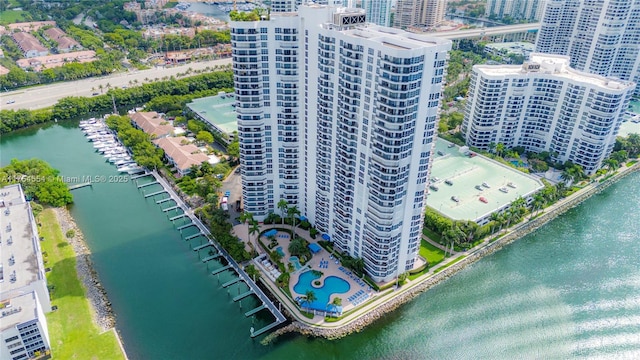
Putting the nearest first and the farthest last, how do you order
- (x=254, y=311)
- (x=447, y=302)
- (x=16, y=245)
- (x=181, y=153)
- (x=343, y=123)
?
(x=343, y=123)
(x=254, y=311)
(x=16, y=245)
(x=447, y=302)
(x=181, y=153)

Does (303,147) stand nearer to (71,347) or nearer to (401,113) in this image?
(401,113)

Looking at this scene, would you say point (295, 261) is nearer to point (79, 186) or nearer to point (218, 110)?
point (79, 186)

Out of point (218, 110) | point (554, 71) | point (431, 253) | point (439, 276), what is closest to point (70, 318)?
point (439, 276)

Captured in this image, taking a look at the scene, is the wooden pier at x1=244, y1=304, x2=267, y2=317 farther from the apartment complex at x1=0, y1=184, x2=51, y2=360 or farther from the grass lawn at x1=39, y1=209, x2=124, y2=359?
the apartment complex at x1=0, y1=184, x2=51, y2=360

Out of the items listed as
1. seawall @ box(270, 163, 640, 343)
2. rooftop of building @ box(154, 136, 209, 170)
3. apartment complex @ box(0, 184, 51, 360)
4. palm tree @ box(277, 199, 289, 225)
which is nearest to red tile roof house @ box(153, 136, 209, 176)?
rooftop of building @ box(154, 136, 209, 170)

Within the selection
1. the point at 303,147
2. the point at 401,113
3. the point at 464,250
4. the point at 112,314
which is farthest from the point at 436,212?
the point at 112,314

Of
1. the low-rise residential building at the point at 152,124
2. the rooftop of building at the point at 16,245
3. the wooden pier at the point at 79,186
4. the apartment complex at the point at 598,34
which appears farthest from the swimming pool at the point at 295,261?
the apartment complex at the point at 598,34
